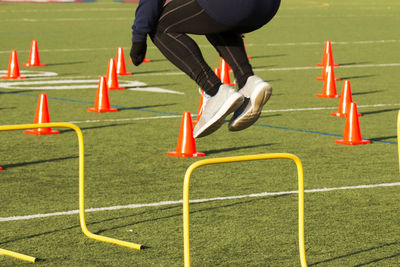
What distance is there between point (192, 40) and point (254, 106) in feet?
2.10

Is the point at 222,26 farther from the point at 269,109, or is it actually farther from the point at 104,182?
the point at 269,109

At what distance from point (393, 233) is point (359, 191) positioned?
170 cm

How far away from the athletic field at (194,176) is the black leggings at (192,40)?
1.37 metres

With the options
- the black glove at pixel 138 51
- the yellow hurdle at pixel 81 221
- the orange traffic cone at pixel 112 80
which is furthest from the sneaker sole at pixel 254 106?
the orange traffic cone at pixel 112 80

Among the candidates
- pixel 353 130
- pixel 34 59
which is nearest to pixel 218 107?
pixel 353 130

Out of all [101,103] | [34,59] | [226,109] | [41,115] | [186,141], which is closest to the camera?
[226,109]

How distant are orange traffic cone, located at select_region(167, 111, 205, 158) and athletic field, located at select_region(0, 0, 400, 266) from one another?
0.19 meters

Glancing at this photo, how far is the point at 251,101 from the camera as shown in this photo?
664 centimetres

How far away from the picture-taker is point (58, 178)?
10.2 m

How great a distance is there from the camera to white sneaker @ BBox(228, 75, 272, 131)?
6.60 metres

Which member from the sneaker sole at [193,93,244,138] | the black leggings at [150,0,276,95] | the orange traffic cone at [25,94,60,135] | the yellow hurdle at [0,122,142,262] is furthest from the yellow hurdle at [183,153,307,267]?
the orange traffic cone at [25,94,60,135]

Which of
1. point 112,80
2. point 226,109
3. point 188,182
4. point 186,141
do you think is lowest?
point 186,141

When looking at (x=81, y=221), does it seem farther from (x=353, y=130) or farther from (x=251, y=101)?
(x=353, y=130)

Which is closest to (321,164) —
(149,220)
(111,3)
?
(149,220)
